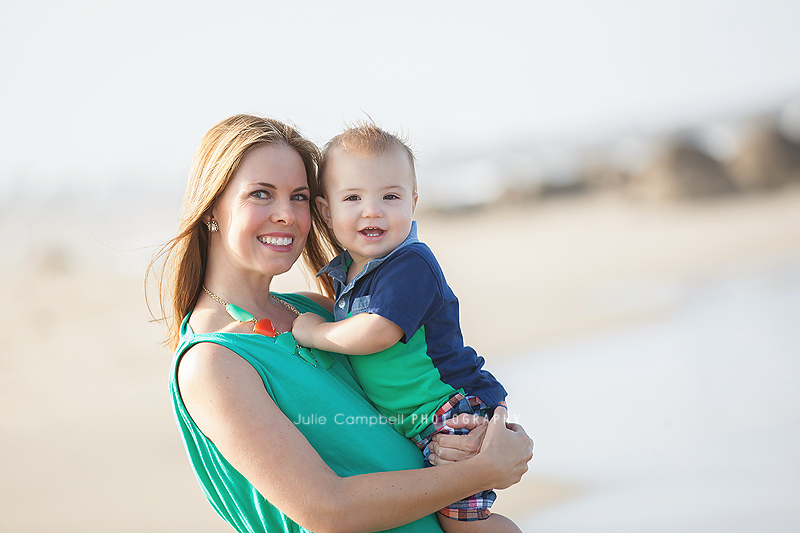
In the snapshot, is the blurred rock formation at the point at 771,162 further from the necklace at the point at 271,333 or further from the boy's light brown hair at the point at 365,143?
the necklace at the point at 271,333

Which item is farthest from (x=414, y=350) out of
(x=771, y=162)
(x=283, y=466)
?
(x=771, y=162)

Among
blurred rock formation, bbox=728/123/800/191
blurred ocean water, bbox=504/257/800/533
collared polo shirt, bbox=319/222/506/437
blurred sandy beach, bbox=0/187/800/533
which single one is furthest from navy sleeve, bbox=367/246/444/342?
blurred rock formation, bbox=728/123/800/191

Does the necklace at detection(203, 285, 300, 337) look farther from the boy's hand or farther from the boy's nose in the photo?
the boy's nose

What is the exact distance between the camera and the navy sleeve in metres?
1.80

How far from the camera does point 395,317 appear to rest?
5.86 feet

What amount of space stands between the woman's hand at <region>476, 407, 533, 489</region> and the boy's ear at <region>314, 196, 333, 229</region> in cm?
80

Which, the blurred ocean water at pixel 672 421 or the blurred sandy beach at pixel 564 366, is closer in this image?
the blurred ocean water at pixel 672 421

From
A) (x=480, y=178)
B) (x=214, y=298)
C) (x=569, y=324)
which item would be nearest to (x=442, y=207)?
(x=480, y=178)

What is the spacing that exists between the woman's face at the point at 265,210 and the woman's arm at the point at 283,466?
410 mm

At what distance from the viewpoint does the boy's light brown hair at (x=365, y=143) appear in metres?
2.01

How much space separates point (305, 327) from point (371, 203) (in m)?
0.41

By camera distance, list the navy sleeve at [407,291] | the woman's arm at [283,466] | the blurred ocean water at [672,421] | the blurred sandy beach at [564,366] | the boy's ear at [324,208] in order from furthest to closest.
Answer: the blurred sandy beach at [564,366] < the blurred ocean water at [672,421] < the boy's ear at [324,208] < the navy sleeve at [407,291] < the woman's arm at [283,466]

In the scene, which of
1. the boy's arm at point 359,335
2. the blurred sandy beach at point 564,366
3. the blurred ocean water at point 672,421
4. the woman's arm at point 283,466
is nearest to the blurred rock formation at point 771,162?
the blurred sandy beach at point 564,366

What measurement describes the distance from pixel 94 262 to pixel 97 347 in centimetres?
251
